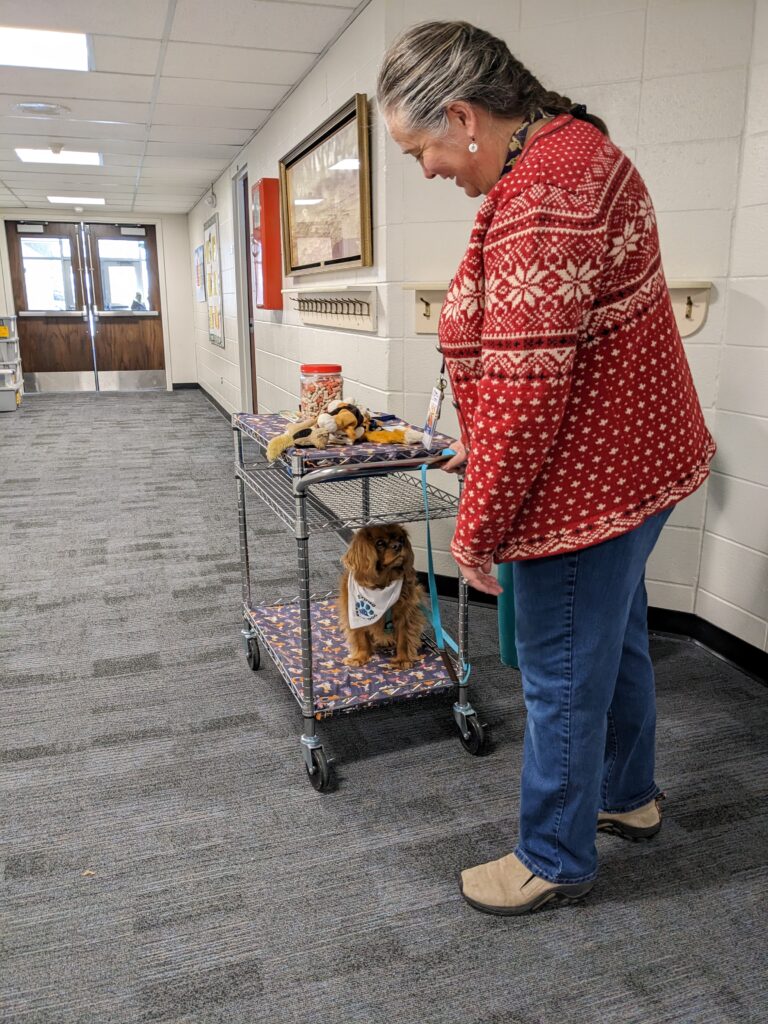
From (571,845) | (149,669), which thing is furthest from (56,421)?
(571,845)

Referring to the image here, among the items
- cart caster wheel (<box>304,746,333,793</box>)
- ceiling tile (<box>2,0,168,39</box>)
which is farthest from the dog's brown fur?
ceiling tile (<box>2,0,168,39</box>)

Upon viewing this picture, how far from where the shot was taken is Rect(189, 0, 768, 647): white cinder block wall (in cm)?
220

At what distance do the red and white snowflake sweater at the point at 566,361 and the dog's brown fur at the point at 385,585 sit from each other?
745mm

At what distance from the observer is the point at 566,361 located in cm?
108

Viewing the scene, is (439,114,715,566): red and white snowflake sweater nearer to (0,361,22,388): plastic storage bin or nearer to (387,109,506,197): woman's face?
(387,109,506,197): woman's face

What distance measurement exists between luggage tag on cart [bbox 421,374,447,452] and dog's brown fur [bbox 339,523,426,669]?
280 millimetres

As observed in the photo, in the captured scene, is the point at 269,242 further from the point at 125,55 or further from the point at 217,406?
the point at 217,406

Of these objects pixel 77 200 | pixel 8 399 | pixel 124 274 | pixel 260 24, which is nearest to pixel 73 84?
pixel 260 24

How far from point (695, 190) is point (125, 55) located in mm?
→ 2725

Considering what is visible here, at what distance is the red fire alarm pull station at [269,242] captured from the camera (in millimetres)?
4551

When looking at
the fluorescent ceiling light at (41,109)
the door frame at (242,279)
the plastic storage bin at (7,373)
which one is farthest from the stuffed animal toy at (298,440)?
the plastic storage bin at (7,373)

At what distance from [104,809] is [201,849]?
0.96ft

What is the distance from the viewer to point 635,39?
229 centimetres

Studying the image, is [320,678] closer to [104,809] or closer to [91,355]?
[104,809]
